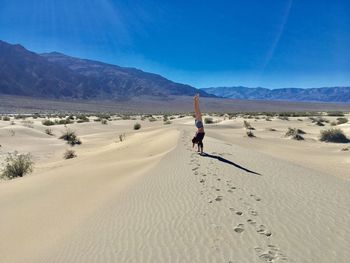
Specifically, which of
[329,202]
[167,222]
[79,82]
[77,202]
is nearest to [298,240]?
[167,222]

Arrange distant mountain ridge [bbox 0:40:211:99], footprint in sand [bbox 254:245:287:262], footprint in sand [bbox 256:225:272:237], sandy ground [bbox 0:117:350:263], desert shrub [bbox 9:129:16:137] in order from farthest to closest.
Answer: distant mountain ridge [bbox 0:40:211:99], desert shrub [bbox 9:129:16:137], footprint in sand [bbox 256:225:272:237], sandy ground [bbox 0:117:350:263], footprint in sand [bbox 254:245:287:262]

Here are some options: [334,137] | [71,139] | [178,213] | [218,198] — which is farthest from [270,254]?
[71,139]

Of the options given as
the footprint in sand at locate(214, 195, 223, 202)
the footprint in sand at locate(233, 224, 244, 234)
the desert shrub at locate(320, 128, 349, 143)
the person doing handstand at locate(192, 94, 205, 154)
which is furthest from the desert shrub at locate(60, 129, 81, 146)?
the footprint in sand at locate(233, 224, 244, 234)

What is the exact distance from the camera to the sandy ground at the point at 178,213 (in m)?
4.82

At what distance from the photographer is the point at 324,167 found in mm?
13844

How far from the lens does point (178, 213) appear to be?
6.16 meters

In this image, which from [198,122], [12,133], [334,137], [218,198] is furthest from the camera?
[12,133]

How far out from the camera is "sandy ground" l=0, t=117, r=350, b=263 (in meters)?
4.82

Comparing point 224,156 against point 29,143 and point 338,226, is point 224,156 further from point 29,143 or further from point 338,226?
point 29,143

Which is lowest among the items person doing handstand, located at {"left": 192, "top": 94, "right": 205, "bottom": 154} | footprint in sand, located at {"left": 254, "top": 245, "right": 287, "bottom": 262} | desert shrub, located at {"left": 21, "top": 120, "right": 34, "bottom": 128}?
Result: desert shrub, located at {"left": 21, "top": 120, "right": 34, "bottom": 128}

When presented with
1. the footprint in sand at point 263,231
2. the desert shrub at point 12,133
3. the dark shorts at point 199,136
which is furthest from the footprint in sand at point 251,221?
the desert shrub at point 12,133

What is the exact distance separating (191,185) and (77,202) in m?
2.30

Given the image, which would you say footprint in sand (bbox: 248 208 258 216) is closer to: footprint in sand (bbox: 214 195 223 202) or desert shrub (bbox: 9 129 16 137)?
footprint in sand (bbox: 214 195 223 202)

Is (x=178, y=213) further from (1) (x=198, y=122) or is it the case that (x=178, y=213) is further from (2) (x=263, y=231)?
(1) (x=198, y=122)
